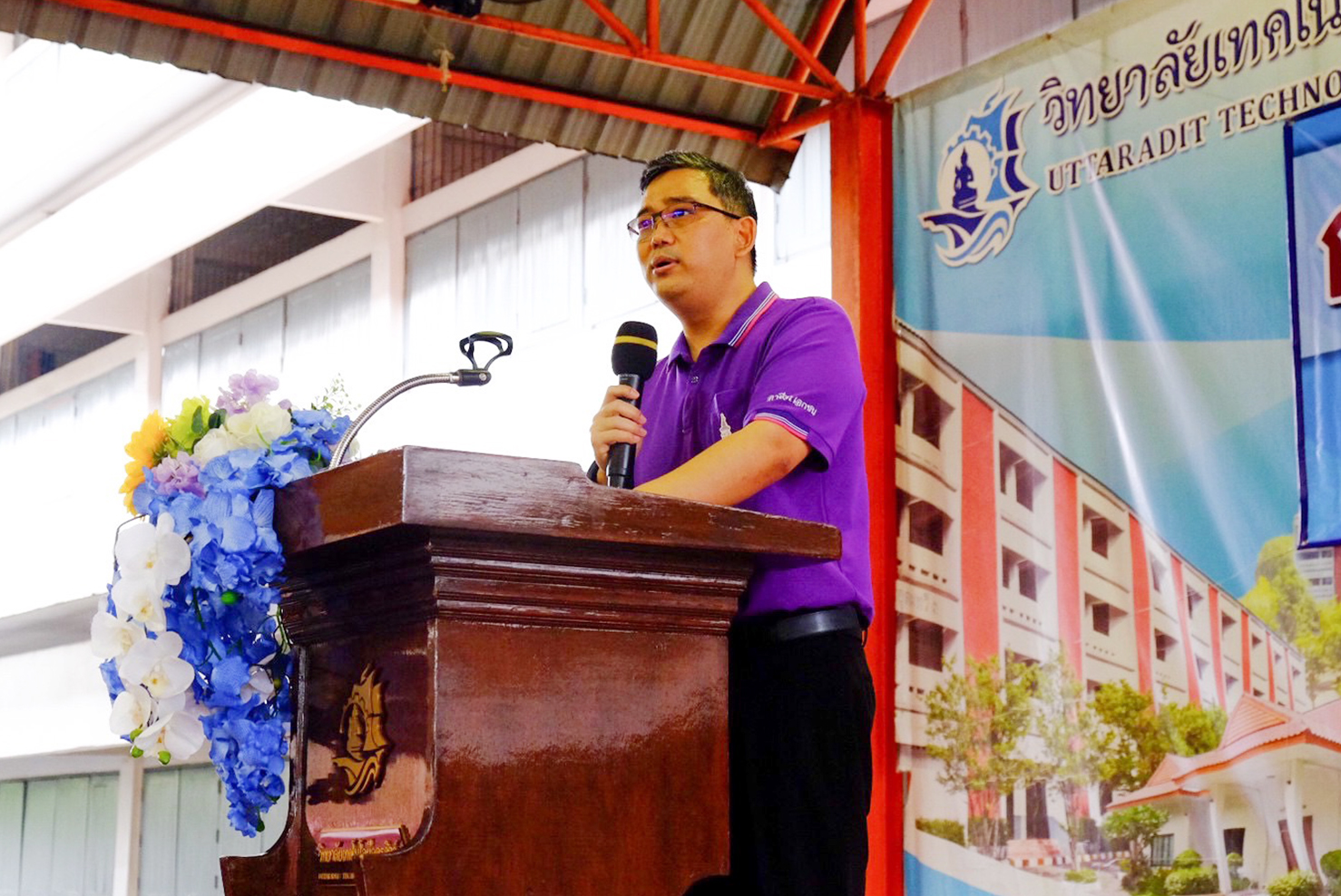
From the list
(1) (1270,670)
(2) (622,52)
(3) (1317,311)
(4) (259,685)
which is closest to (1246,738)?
(1) (1270,670)

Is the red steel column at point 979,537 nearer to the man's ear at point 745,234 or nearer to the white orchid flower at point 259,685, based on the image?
the man's ear at point 745,234

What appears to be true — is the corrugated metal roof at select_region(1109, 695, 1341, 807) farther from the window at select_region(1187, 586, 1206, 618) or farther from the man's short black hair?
the man's short black hair

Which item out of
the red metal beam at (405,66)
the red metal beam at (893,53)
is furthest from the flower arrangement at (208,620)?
the red metal beam at (893,53)

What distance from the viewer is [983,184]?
181 inches

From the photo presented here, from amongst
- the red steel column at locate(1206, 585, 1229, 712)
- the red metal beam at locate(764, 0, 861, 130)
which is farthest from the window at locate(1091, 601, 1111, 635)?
the red metal beam at locate(764, 0, 861, 130)

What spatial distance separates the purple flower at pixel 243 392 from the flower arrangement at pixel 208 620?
5 cm

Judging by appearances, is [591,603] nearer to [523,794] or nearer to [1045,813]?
[523,794]

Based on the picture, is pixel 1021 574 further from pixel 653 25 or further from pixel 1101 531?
pixel 653 25

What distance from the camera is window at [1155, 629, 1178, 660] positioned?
396 centimetres

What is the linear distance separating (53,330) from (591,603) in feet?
47.5

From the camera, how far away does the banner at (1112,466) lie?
3697mm

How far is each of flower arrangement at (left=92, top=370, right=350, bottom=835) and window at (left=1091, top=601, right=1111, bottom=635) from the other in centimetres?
287

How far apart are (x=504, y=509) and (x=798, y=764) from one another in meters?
0.51

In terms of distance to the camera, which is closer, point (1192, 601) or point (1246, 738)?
point (1246, 738)
